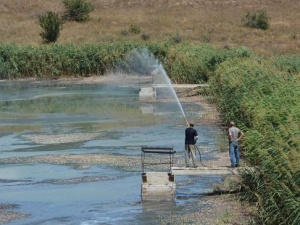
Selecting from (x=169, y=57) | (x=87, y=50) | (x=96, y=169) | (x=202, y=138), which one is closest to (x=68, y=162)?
(x=96, y=169)

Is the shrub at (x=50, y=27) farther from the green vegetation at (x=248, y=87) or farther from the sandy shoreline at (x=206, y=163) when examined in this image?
the sandy shoreline at (x=206, y=163)

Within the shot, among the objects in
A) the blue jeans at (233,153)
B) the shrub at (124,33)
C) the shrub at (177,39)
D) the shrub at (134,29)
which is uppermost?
the blue jeans at (233,153)

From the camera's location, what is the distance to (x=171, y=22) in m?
93.6

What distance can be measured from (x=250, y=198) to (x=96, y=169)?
26.0 ft

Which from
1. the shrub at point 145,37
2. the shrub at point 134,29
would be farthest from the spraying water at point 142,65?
the shrub at point 134,29

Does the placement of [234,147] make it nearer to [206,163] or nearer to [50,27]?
[206,163]

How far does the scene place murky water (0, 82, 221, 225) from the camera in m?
22.9

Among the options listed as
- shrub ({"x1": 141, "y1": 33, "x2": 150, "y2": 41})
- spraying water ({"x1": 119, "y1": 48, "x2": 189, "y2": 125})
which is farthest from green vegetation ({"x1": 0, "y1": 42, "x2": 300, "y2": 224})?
shrub ({"x1": 141, "y1": 33, "x2": 150, "y2": 41})

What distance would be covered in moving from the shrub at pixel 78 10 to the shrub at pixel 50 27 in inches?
367

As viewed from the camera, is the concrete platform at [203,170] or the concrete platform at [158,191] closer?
the concrete platform at [158,191]

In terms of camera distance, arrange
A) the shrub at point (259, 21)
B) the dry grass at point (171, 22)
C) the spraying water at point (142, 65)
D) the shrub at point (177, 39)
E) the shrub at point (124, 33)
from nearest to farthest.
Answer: the spraying water at point (142, 65), the shrub at point (177, 39), the dry grass at point (171, 22), the shrub at point (124, 33), the shrub at point (259, 21)

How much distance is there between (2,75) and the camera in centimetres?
7375

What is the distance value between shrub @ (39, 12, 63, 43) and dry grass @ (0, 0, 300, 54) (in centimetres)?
111

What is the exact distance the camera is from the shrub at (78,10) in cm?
9494
